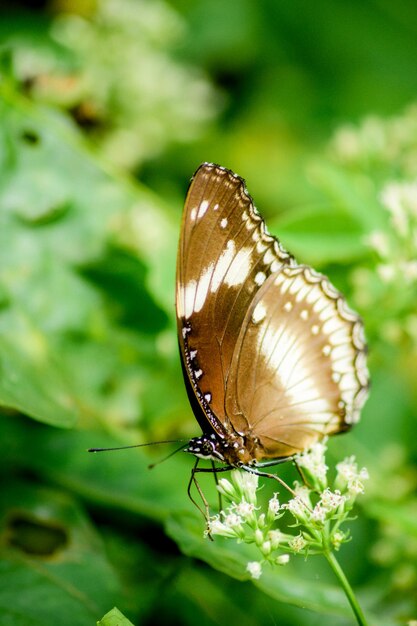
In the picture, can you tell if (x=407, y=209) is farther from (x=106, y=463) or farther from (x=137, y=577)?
(x=137, y=577)

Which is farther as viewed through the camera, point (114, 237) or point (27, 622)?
point (114, 237)

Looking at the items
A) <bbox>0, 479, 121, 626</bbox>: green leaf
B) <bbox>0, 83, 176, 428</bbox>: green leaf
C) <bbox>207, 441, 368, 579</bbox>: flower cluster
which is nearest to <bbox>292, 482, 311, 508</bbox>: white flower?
<bbox>207, 441, 368, 579</bbox>: flower cluster

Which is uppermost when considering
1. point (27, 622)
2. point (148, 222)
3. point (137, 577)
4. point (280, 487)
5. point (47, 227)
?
point (148, 222)

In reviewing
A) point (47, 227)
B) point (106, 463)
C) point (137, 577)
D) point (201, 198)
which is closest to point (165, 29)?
point (47, 227)

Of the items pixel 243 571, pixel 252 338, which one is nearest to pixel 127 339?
pixel 252 338

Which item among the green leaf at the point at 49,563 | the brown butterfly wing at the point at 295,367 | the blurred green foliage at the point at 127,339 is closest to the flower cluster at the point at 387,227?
the blurred green foliage at the point at 127,339

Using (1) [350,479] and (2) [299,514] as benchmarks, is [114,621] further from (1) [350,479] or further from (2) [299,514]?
(1) [350,479]

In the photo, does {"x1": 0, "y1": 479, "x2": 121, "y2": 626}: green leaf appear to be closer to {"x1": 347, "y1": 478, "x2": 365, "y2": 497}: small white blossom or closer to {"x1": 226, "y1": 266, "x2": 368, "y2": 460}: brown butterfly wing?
{"x1": 226, "y1": 266, "x2": 368, "y2": 460}: brown butterfly wing

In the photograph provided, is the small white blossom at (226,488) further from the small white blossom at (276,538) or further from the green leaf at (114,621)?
the green leaf at (114,621)
